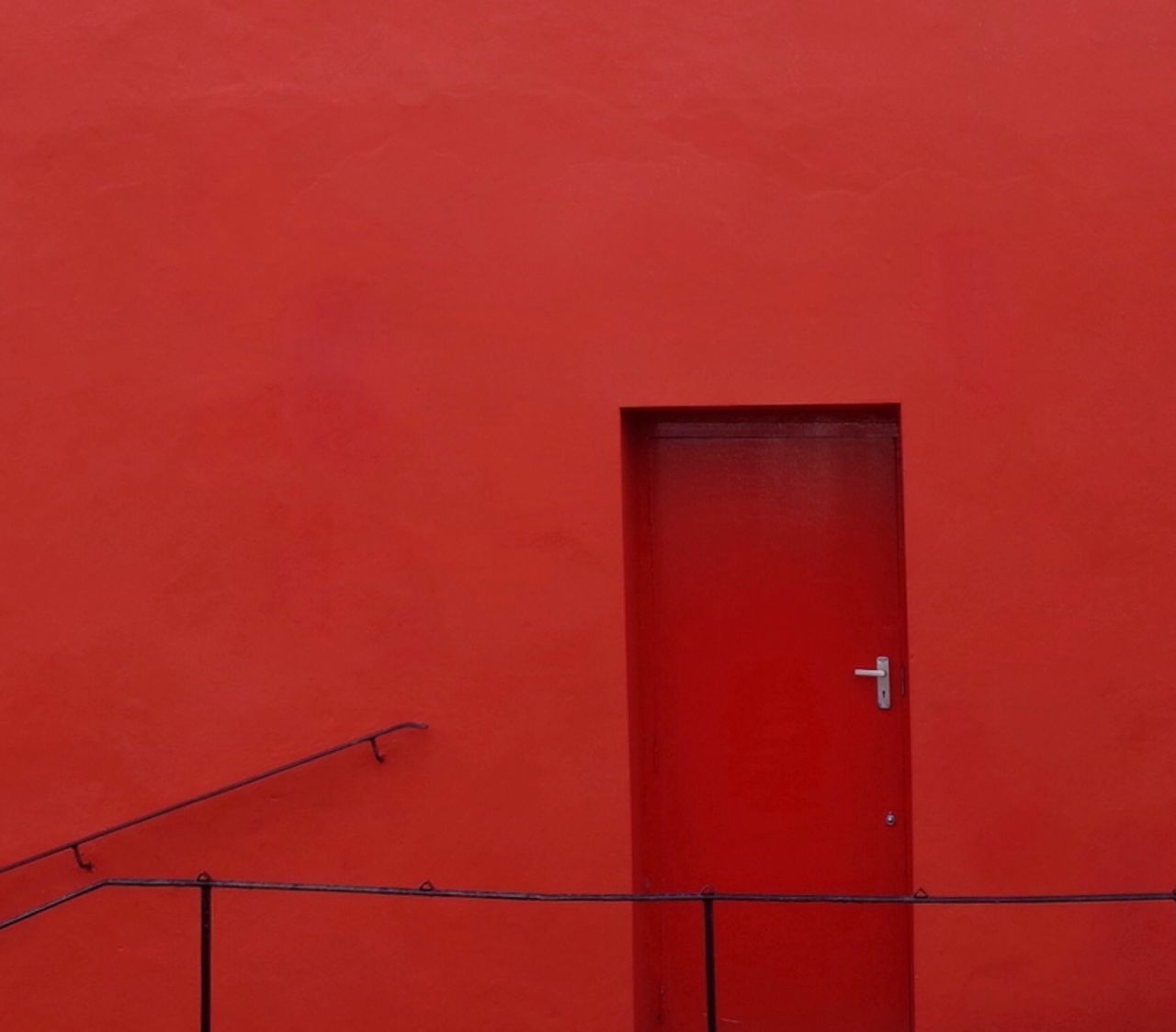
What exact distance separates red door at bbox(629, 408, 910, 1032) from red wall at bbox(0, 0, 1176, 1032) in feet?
0.86

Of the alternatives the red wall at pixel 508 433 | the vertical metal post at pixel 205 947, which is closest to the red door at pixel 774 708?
the red wall at pixel 508 433

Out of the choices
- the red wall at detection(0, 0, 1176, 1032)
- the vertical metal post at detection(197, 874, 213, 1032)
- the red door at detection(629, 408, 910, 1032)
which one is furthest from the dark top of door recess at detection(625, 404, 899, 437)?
the vertical metal post at detection(197, 874, 213, 1032)

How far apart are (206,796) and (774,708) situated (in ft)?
6.38

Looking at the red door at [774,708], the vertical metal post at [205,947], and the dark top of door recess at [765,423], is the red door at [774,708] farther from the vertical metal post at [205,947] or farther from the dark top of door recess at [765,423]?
the vertical metal post at [205,947]

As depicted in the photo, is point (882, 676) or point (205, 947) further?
point (882, 676)

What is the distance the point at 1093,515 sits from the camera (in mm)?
4727

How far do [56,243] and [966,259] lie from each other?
306 cm

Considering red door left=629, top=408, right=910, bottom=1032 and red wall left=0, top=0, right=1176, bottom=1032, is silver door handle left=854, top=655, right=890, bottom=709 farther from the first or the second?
red wall left=0, top=0, right=1176, bottom=1032

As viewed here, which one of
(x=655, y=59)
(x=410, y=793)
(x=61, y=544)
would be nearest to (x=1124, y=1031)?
(x=410, y=793)

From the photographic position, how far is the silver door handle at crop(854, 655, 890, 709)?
197 inches

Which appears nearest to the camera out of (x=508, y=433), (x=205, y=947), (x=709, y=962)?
(x=709, y=962)

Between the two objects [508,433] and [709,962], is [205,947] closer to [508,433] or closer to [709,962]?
[709,962]

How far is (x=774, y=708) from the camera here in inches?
200

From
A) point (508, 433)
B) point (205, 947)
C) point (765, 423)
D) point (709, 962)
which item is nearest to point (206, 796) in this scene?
point (205, 947)
